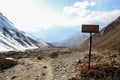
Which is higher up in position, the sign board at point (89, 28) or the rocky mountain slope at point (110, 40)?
the rocky mountain slope at point (110, 40)

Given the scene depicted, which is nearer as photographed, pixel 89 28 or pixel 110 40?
pixel 89 28

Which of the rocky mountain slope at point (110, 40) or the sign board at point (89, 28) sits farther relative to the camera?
the rocky mountain slope at point (110, 40)

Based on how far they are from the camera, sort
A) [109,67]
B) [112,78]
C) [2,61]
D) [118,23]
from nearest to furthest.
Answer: [112,78], [109,67], [2,61], [118,23]

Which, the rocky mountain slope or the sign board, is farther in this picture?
the rocky mountain slope

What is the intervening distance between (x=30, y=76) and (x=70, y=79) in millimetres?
6049

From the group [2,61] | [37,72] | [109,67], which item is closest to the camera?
[109,67]

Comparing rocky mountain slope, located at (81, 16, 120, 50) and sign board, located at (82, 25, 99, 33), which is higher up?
rocky mountain slope, located at (81, 16, 120, 50)

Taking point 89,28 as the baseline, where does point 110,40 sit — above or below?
above

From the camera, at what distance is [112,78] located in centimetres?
2320

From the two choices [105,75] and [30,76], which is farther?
[30,76]

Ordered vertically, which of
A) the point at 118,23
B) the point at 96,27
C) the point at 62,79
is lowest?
the point at 62,79

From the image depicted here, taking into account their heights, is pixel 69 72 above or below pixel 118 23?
below

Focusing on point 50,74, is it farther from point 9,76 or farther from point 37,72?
point 9,76

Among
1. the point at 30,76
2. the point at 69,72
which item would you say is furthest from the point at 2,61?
the point at 69,72
